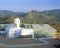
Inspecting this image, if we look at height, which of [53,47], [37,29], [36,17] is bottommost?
[53,47]

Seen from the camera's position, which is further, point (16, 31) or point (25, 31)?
point (16, 31)

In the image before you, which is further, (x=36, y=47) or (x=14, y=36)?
(x=14, y=36)

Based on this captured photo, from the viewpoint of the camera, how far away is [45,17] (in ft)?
143

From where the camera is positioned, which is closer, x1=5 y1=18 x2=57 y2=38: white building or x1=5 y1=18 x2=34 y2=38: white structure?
x1=5 y1=18 x2=34 y2=38: white structure

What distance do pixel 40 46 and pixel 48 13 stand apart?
31440 millimetres

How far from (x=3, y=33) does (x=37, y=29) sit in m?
3.41

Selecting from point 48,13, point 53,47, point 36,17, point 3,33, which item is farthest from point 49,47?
point 48,13

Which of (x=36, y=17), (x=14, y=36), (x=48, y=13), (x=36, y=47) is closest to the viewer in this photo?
(x=36, y=47)

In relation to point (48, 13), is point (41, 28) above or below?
below

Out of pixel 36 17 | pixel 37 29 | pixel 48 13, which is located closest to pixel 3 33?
pixel 37 29

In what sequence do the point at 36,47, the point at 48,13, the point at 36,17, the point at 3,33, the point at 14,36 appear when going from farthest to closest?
the point at 48,13, the point at 36,17, the point at 3,33, the point at 14,36, the point at 36,47

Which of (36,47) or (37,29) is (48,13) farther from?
(36,47)

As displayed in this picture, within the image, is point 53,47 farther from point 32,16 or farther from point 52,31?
point 32,16

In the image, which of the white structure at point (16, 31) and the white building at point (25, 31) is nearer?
the white structure at point (16, 31)
